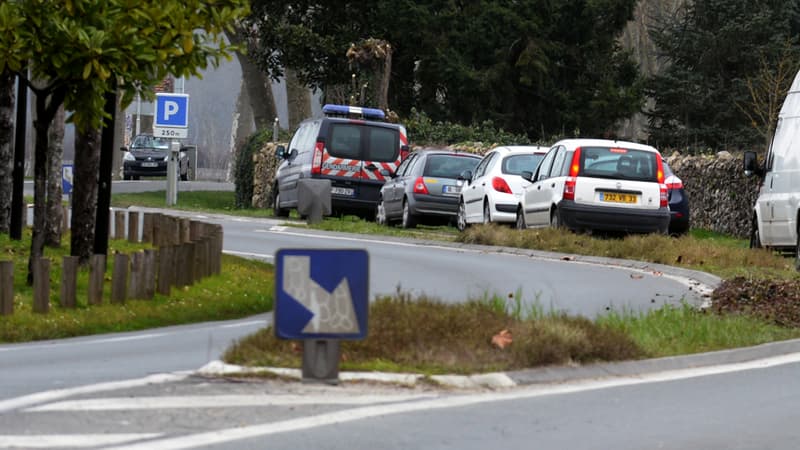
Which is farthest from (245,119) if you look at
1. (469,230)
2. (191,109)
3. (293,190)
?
(191,109)

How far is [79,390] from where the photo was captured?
10.1 m

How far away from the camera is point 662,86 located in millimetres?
54656

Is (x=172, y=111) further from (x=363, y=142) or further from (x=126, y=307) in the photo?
(x=126, y=307)

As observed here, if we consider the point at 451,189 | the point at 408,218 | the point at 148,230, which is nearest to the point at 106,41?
the point at 148,230

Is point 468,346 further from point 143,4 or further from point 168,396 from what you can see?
point 143,4

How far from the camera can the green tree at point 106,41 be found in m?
17.0

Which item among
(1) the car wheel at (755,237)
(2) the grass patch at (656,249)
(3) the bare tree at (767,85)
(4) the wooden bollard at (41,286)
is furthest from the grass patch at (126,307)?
(3) the bare tree at (767,85)

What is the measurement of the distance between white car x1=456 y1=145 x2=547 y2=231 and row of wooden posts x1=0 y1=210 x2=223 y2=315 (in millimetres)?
9327

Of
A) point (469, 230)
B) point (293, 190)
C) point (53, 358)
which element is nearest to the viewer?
point (53, 358)

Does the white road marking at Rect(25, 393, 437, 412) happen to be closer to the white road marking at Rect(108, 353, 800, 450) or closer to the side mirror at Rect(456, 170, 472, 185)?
the white road marking at Rect(108, 353, 800, 450)

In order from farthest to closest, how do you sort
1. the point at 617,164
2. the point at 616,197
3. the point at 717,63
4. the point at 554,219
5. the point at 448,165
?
the point at 717,63 < the point at 448,165 < the point at 554,219 < the point at 617,164 < the point at 616,197

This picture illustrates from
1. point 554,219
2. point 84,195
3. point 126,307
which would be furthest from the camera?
point 554,219

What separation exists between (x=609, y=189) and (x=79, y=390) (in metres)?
16.7

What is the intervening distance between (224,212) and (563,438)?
3124 centimetres
